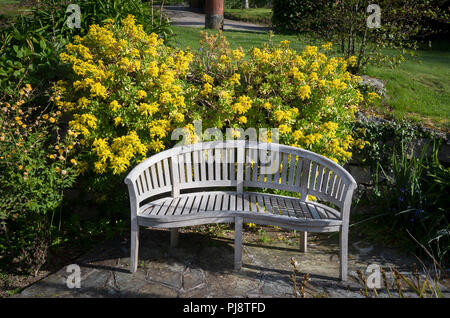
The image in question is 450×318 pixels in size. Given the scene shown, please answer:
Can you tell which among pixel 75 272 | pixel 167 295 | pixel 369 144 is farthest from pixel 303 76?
pixel 75 272

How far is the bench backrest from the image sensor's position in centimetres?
380

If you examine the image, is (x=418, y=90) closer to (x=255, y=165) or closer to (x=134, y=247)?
(x=255, y=165)

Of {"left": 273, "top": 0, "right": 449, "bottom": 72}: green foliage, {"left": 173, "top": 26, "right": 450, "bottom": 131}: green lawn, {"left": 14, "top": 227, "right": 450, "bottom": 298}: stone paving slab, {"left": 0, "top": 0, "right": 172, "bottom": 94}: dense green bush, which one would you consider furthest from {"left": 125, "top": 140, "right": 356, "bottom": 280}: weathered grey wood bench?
{"left": 273, "top": 0, "right": 449, "bottom": 72}: green foliage

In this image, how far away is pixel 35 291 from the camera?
129 inches

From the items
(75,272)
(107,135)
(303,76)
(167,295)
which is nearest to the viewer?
(167,295)

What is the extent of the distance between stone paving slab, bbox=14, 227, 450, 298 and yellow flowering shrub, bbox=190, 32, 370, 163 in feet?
3.52

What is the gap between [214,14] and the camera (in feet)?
39.1

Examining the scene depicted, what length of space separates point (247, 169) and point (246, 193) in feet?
0.76

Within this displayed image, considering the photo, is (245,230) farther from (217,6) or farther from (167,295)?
(217,6)

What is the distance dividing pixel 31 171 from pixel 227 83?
81.6 inches

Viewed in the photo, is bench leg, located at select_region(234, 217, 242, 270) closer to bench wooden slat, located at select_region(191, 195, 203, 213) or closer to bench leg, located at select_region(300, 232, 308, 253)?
bench wooden slat, located at select_region(191, 195, 203, 213)

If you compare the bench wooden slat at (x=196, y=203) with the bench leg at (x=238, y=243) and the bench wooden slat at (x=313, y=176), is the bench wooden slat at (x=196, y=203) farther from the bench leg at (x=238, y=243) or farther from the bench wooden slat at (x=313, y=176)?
the bench wooden slat at (x=313, y=176)

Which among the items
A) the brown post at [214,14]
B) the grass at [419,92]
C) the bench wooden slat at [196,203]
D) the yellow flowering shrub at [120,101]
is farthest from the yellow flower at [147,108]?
the brown post at [214,14]

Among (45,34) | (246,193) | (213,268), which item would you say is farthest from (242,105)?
(45,34)
